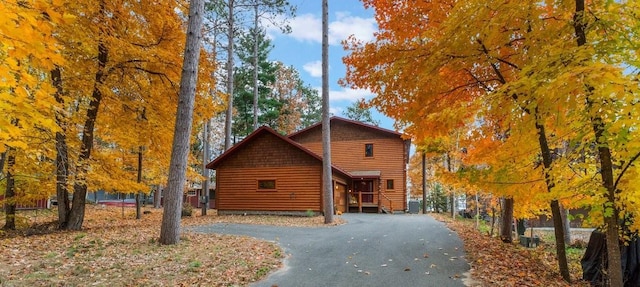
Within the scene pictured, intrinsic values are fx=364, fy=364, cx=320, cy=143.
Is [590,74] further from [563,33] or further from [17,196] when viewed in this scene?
[17,196]

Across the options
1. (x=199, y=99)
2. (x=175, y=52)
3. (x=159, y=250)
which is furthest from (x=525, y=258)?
(x=175, y=52)

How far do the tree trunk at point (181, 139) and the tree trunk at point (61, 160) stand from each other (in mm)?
2941

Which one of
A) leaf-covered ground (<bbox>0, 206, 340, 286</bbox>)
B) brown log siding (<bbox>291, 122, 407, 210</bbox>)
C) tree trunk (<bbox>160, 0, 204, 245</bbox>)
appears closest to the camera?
leaf-covered ground (<bbox>0, 206, 340, 286</bbox>)

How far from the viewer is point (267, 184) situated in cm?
2019

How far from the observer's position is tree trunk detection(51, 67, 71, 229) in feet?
31.2

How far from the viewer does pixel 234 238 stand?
9.80m

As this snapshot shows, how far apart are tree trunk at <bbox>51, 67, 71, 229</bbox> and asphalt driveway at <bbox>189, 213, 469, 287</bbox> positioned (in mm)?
5339

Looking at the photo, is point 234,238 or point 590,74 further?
point 234,238

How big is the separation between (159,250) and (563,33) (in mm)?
8145

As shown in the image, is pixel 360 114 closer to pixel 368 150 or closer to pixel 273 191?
pixel 368 150

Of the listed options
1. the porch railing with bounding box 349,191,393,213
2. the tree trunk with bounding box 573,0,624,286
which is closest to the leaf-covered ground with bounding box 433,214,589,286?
the tree trunk with bounding box 573,0,624,286

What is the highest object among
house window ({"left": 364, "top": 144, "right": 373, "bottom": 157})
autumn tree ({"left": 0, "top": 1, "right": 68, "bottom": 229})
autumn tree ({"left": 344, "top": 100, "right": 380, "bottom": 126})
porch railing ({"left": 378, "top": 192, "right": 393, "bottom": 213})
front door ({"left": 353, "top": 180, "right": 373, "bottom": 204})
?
autumn tree ({"left": 344, "top": 100, "right": 380, "bottom": 126})

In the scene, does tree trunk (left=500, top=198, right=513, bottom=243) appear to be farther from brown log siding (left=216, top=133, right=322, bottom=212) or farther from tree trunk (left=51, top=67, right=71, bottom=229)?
tree trunk (left=51, top=67, right=71, bottom=229)

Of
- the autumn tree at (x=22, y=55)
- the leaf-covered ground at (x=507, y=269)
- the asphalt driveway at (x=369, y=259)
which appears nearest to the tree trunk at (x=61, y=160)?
the asphalt driveway at (x=369, y=259)
